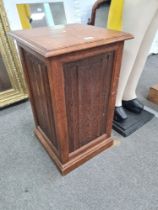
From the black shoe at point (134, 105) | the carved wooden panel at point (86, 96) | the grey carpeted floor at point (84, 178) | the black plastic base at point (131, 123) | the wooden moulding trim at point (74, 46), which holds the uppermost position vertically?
the wooden moulding trim at point (74, 46)

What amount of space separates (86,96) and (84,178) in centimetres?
52

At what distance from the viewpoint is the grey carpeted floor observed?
3.02ft

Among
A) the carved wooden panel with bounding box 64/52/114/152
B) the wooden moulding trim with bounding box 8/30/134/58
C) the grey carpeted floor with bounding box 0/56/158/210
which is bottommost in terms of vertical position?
the grey carpeted floor with bounding box 0/56/158/210

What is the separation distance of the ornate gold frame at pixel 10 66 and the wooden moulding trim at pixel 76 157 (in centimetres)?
56

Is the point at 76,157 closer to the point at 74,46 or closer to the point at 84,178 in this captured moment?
the point at 84,178

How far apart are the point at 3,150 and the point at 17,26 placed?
41.2 inches

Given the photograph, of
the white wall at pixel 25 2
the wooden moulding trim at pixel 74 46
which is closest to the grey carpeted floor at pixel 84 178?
the wooden moulding trim at pixel 74 46

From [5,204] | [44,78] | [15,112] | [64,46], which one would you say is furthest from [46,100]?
[15,112]

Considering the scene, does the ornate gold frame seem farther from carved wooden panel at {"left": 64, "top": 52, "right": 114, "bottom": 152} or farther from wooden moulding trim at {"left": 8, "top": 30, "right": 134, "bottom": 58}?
carved wooden panel at {"left": 64, "top": 52, "right": 114, "bottom": 152}

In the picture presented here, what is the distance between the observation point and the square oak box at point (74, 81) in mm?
703

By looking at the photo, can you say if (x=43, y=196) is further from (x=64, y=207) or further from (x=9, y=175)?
(x=9, y=175)

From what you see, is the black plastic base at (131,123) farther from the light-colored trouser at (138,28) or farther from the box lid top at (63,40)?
the box lid top at (63,40)

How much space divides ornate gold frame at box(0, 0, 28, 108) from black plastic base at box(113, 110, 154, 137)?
0.98m

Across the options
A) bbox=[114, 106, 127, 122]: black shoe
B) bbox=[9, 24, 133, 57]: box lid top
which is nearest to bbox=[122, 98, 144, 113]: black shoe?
bbox=[114, 106, 127, 122]: black shoe
